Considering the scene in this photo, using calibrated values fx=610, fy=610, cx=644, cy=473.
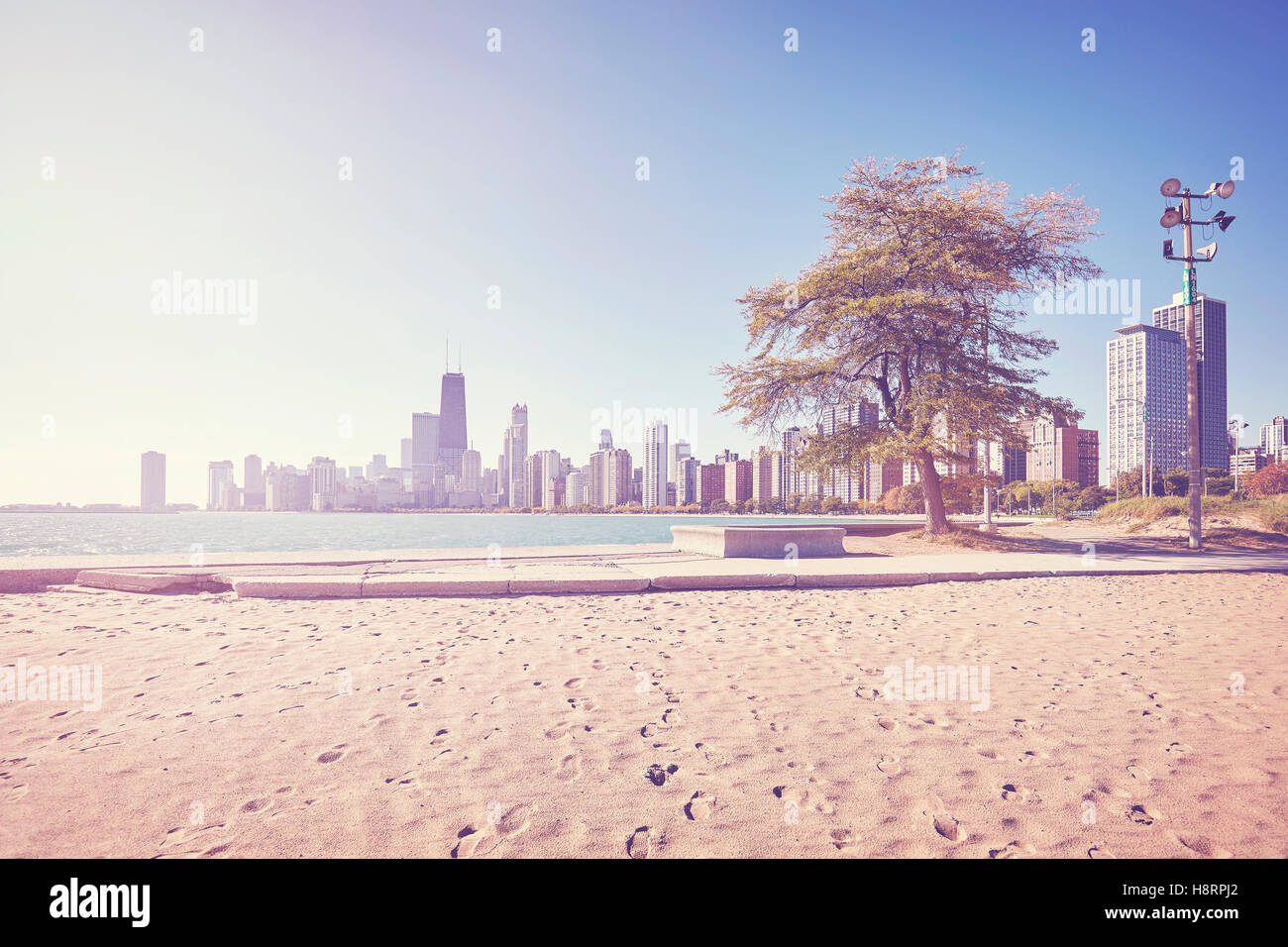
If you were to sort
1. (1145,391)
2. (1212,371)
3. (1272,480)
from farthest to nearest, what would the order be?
(1212,371)
(1145,391)
(1272,480)

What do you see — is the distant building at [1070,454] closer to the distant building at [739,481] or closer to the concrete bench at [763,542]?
the distant building at [739,481]

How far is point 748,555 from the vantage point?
14562 mm

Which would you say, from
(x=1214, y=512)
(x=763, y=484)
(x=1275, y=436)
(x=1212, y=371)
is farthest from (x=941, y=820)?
(x=1275, y=436)

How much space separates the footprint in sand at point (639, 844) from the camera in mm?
2619

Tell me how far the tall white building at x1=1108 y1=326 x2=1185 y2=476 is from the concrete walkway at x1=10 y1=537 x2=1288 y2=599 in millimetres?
113967

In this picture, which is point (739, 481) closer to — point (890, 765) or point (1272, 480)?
point (1272, 480)

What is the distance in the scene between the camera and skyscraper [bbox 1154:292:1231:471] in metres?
101

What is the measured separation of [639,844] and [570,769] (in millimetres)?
872

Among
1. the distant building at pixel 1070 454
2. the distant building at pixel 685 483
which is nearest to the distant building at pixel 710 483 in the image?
the distant building at pixel 685 483

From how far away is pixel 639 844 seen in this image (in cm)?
267

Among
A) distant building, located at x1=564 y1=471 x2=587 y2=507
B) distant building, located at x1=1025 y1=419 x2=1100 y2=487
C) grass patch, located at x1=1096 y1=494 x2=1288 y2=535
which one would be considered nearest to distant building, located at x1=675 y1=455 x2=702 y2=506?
distant building, located at x1=564 y1=471 x2=587 y2=507

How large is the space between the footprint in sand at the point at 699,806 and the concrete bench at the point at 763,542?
11480mm
